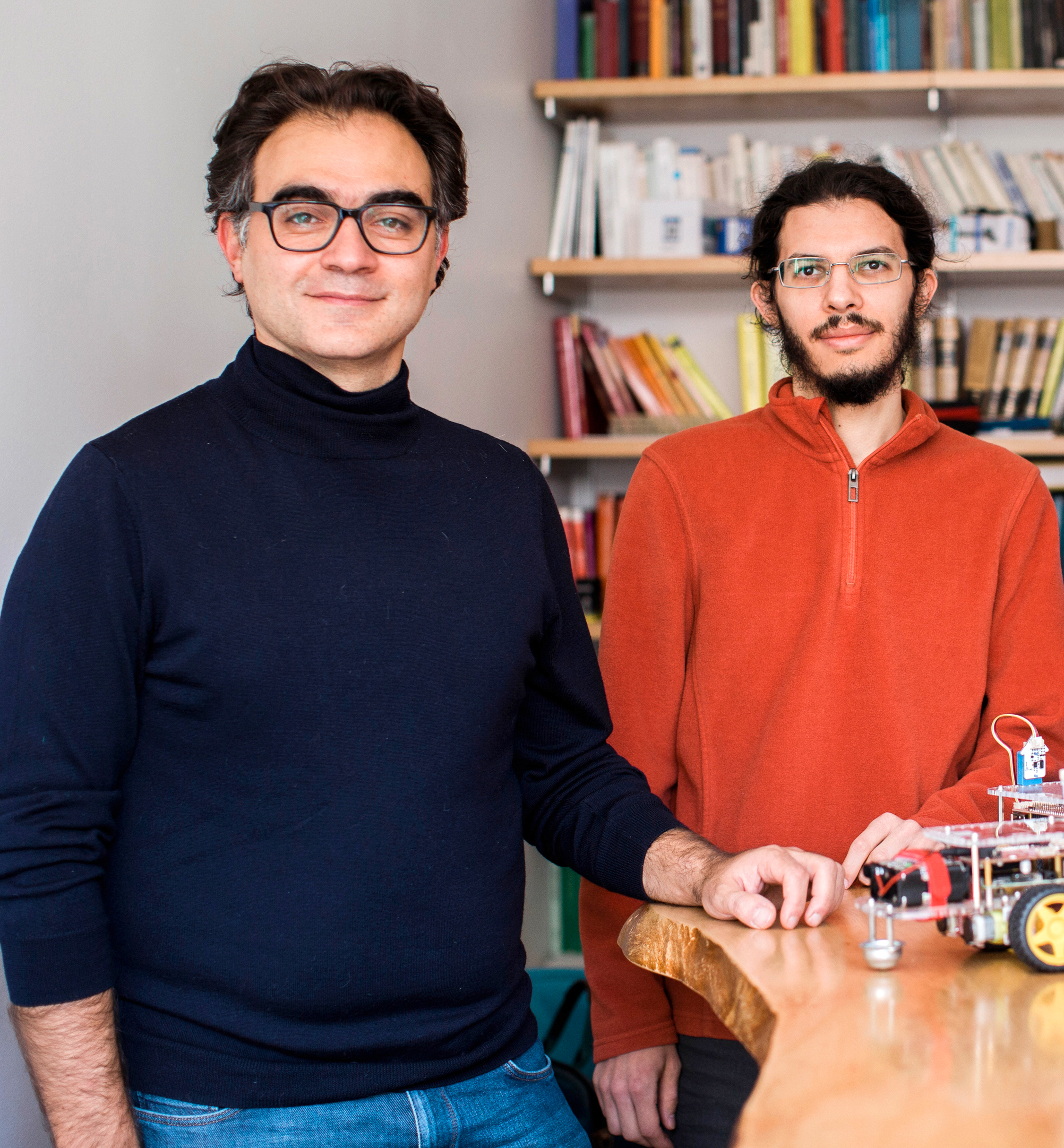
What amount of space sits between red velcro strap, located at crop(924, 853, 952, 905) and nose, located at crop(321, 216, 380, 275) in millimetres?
781

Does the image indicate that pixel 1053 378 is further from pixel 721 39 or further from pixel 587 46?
pixel 587 46

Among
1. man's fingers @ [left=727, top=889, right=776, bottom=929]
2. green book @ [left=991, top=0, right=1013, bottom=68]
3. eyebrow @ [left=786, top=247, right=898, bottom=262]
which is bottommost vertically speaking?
man's fingers @ [left=727, top=889, right=776, bottom=929]

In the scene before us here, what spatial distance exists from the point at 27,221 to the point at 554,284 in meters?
2.14

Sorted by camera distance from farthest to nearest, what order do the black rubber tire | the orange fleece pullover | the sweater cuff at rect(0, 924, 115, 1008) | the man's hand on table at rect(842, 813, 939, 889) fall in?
the orange fleece pullover, the man's hand on table at rect(842, 813, 939, 889), the sweater cuff at rect(0, 924, 115, 1008), the black rubber tire

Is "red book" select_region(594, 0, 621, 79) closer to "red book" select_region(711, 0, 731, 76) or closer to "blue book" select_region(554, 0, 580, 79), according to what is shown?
"blue book" select_region(554, 0, 580, 79)

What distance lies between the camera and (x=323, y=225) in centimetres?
124

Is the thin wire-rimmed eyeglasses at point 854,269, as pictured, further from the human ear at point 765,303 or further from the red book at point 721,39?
the red book at point 721,39

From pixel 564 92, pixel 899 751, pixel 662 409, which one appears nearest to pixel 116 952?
pixel 899 751

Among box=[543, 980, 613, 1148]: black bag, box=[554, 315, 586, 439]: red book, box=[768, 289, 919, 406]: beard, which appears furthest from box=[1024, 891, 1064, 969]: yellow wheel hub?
box=[554, 315, 586, 439]: red book

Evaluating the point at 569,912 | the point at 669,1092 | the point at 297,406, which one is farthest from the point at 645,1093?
the point at 569,912

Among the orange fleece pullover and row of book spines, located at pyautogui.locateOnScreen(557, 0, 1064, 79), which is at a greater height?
row of book spines, located at pyautogui.locateOnScreen(557, 0, 1064, 79)

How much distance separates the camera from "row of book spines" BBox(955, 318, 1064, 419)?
312 cm

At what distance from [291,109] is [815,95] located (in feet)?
7.33

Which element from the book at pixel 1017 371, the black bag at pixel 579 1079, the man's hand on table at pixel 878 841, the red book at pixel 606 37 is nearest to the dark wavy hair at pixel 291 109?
the man's hand on table at pixel 878 841
